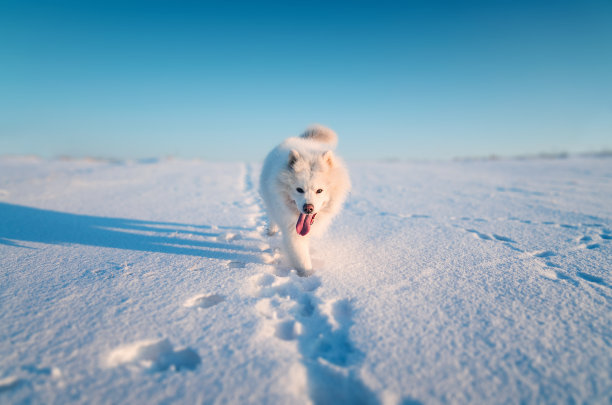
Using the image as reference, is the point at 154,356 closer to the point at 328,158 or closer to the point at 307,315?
the point at 307,315

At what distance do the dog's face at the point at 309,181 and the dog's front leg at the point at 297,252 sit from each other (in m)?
0.29

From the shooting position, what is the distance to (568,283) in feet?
7.55

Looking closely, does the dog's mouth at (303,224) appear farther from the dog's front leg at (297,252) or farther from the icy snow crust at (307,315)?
the icy snow crust at (307,315)

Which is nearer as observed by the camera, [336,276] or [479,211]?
[336,276]

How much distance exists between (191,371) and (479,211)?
5355mm

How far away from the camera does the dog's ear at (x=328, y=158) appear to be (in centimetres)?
290

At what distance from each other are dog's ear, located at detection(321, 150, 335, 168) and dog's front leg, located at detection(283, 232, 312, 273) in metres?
0.87

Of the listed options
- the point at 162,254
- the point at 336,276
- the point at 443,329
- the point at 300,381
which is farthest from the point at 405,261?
the point at 162,254

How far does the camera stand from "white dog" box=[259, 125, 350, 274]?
2703 mm

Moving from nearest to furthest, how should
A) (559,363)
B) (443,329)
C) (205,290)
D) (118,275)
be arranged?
1. (559,363)
2. (443,329)
3. (205,290)
4. (118,275)

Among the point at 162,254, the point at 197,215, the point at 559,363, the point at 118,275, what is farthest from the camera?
the point at 197,215

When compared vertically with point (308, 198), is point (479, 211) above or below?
below

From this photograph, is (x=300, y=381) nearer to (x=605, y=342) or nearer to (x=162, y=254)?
(x=605, y=342)

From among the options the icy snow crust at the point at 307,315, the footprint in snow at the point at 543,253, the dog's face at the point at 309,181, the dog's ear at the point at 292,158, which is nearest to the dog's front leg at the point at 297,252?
the icy snow crust at the point at 307,315
